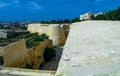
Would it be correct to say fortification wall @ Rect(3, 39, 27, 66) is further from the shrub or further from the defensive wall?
the defensive wall

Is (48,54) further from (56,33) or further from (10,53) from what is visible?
(10,53)

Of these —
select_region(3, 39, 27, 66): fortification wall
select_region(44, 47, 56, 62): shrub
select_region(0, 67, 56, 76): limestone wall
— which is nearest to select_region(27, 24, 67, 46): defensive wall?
select_region(44, 47, 56, 62): shrub

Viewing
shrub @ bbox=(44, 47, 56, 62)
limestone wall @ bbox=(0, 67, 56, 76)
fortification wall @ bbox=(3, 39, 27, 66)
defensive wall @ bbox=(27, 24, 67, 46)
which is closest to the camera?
limestone wall @ bbox=(0, 67, 56, 76)

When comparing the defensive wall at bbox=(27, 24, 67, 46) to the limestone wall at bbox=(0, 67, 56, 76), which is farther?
the defensive wall at bbox=(27, 24, 67, 46)

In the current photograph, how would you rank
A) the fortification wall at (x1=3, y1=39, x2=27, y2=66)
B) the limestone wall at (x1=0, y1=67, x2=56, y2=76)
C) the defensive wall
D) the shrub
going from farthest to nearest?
the defensive wall, the shrub, the fortification wall at (x1=3, y1=39, x2=27, y2=66), the limestone wall at (x1=0, y1=67, x2=56, y2=76)

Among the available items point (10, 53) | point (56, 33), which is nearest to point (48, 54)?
point (56, 33)

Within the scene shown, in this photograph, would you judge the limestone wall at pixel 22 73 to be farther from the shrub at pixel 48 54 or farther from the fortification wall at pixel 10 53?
the shrub at pixel 48 54

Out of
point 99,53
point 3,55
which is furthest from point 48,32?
point 99,53

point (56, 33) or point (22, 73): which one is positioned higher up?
point (22, 73)

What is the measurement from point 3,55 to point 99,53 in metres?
4.25

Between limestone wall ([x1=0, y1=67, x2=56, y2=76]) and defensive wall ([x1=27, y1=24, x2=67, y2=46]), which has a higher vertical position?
limestone wall ([x1=0, y1=67, x2=56, y2=76])

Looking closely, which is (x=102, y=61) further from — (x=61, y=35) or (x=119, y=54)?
(x=61, y=35)

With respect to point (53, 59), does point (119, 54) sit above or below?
above

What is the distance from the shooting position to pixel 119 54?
11.2ft
